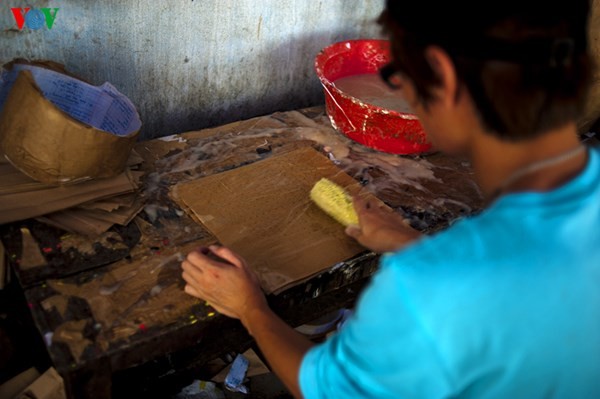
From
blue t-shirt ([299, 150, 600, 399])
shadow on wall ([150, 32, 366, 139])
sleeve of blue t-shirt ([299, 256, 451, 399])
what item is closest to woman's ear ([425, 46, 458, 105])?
blue t-shirt ([299, 150, 600, 399])

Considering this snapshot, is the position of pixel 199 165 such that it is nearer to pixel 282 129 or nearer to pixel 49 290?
pixel 282 129

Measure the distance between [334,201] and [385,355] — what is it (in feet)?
3.01

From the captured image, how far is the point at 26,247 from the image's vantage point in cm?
150

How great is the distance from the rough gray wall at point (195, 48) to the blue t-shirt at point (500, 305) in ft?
4.95

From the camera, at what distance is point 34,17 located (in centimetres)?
173

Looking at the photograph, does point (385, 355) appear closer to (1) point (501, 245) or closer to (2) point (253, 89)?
(1) point (501, 245)

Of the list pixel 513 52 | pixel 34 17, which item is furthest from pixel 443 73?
pixel 34 17

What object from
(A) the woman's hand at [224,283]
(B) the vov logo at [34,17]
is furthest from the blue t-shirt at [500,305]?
(B) the vov logo at [34,17]

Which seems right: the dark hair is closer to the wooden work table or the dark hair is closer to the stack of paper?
the wooden work table

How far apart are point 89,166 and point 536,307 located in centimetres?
128

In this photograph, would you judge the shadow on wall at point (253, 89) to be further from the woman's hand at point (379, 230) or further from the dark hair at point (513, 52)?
the dark hair at point (513, 52)

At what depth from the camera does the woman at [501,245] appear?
819mm

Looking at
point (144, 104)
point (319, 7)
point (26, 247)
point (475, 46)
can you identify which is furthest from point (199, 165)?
point (475, 46)

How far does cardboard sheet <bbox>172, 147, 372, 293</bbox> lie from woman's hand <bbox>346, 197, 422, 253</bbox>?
71 mm
